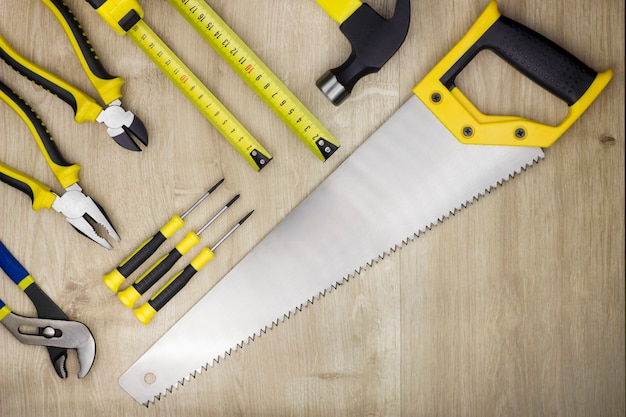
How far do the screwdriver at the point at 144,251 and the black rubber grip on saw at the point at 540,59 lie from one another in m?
0.65

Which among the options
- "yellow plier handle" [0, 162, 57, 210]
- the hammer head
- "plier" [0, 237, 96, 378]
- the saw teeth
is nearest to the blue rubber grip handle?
"plier" [0, 237, 96, 378]

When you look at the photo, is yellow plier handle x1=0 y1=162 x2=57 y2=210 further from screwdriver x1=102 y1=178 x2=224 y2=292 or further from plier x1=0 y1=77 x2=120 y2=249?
screwdriver x1=102 y1=178 x2=224 y2=292

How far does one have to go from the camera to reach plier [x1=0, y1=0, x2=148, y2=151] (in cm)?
142

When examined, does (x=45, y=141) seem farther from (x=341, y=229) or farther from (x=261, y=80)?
(x=341, y=229)

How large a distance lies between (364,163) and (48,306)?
76cm

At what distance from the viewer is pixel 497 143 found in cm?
140

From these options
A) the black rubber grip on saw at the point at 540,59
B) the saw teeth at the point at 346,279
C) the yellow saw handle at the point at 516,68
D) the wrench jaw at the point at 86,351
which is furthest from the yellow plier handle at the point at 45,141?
the black rubber grip on saw at the point at 540,59

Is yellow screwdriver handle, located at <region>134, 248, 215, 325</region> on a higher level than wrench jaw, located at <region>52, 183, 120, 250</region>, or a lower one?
lower

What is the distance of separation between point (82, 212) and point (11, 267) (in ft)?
0.71

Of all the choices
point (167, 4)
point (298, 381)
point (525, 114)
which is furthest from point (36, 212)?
point (525, 114)

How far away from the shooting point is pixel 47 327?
1498 millimetres

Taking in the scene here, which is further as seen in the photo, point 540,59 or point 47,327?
point 47,327

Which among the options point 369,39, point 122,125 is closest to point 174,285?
point 122,125

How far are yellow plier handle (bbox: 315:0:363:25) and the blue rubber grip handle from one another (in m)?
0.87
